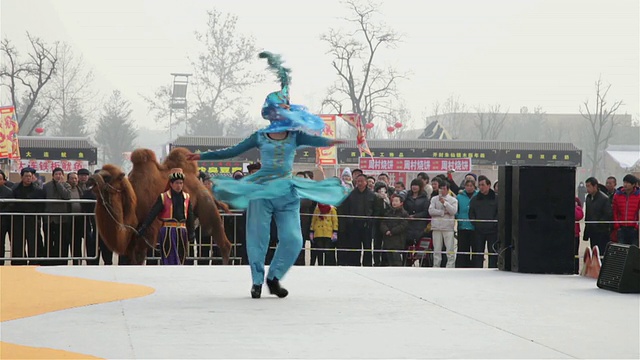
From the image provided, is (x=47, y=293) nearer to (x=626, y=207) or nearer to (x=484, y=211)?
(x=484, y=211)

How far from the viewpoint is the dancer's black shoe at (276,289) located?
10.4m

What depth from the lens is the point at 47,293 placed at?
10.7 m

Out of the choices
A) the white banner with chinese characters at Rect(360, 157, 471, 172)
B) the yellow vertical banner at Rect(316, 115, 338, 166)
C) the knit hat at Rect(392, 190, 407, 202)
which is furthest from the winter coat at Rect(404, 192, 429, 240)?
the white banner with chinese characters at Rect(360, 157, 471, 172)

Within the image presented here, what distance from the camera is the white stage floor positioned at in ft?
23.9

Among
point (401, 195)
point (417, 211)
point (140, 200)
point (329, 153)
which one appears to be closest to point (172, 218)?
point (140, 200)

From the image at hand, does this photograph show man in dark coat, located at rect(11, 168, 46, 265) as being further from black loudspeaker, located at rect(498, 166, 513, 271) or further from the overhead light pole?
the overhead light pole

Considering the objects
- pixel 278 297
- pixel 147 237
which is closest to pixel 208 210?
pixel 147 237

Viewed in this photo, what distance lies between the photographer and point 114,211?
15625 millimetres

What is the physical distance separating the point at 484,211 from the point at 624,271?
7.19 m

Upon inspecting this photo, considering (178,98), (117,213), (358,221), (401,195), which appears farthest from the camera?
(178,98)

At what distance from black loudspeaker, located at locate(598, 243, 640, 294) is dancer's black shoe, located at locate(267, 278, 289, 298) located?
3519 mm

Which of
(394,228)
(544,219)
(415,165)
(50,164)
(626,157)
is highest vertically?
(626,157)

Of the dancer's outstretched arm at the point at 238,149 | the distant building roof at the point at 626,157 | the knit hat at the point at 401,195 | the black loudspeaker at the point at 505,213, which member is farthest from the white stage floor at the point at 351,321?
the distant building roof at the point at 626,157

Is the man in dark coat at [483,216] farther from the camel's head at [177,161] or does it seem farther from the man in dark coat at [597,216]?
the camel's head at [177,161]
